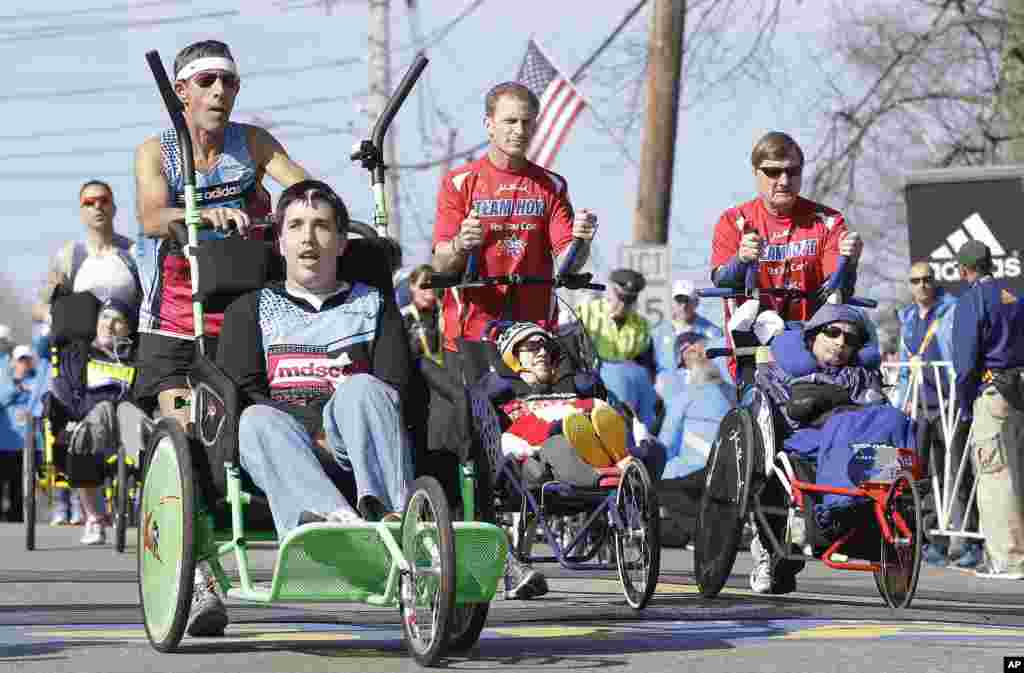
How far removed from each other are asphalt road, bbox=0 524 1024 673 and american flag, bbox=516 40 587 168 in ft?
39.1

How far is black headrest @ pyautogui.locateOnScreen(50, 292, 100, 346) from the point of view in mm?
15766

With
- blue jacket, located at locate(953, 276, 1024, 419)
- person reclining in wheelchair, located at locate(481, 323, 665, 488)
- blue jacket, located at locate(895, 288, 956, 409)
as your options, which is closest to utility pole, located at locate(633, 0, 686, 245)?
blue jacket, located at locate(895, 288, 956, 409)

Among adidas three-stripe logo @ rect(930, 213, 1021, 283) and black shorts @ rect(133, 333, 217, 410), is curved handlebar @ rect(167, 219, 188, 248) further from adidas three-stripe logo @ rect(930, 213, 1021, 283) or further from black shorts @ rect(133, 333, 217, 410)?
adidas three-stripe logo @ rect(930, 213, 1021, 283)

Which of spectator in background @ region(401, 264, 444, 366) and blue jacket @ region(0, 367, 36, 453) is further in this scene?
blue jacket @ region(0, 367, 36, 453)

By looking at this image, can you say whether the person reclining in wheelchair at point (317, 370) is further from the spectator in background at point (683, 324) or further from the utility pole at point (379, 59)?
the utility pole at point (379, 59)

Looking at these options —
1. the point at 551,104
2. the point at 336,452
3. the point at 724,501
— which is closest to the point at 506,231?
the point at 724,501

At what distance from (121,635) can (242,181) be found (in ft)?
6.92

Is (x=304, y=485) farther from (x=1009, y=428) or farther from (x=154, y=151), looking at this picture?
(x=1009, y=428)

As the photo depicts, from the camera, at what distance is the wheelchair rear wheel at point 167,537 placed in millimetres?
7805

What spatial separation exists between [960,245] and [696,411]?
2.54m

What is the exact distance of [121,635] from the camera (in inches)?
346

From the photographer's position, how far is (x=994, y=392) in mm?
14055

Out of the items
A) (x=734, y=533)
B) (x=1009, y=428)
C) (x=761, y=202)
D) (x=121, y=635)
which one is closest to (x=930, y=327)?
(x=1009, y=428)

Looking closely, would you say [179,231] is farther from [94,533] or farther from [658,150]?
[658,150]
